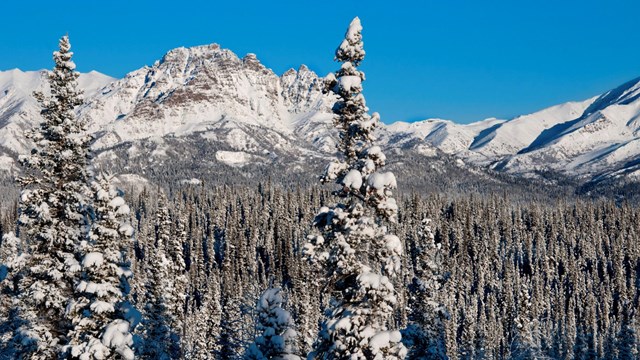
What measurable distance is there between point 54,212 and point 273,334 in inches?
348

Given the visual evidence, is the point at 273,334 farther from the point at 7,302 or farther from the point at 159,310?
the point at 7,302

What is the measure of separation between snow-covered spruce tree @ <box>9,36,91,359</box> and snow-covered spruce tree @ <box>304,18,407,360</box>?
9.82 m

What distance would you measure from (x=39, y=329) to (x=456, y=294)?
139 m

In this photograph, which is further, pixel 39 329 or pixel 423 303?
→ pixel 423 303

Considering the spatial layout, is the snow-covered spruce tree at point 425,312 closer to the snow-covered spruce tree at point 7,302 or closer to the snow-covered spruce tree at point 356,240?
the snow-covered spruce tree at point 356,240

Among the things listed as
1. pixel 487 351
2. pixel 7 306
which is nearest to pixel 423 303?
pixel 7 306

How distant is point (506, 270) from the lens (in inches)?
6220

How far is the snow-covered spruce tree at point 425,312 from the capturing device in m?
32.8

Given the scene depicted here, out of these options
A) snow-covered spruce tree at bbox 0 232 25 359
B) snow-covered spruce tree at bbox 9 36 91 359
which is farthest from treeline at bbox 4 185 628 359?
snow-covered spruce tree at bbox 9 36 91 359

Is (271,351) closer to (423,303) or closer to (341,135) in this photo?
(341,135)

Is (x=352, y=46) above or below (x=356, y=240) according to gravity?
above

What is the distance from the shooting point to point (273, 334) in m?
24.2

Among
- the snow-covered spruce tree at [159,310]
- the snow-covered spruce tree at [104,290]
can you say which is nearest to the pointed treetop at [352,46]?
the snow-covered spruce tree at [104,290]

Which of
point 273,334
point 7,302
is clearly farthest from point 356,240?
point 7,302
